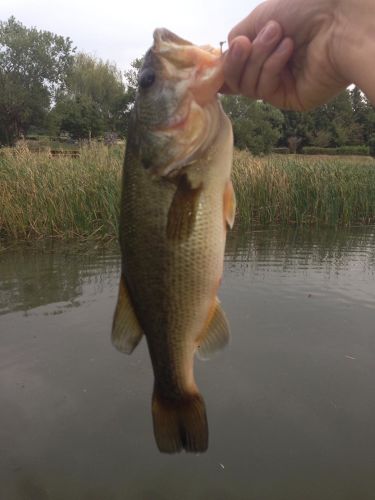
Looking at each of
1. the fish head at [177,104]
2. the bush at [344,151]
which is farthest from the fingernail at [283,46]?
the bush at [344,151]

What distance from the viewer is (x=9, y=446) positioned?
349 centimetres

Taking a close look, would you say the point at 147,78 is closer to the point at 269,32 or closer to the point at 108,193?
the point at 269,32

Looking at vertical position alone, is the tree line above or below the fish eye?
above

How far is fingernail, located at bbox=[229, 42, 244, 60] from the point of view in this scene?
182 cm

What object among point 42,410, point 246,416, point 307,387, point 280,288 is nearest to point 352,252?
point 280,288

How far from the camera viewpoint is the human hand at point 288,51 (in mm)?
1856

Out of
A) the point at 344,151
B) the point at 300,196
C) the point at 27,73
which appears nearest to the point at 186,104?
the point at 300,196

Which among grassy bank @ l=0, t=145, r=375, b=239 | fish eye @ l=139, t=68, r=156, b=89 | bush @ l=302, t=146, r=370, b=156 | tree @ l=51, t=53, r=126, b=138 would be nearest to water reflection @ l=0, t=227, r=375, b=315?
grassy bank @ l=0, t=145, r=375, b=239

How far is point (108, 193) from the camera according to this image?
9727 millimetres

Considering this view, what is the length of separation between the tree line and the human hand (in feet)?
135

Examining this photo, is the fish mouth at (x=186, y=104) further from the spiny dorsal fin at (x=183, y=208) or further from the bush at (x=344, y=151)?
the bush at (x=344, y=151)

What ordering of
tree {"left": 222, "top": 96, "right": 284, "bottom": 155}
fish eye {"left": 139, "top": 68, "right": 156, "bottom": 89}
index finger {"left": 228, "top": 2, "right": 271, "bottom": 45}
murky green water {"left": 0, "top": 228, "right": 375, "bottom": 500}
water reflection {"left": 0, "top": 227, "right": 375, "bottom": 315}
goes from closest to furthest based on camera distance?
fish eye {"left": 139, "top": 68, "right": 156, "bottom": 89}
index finger {"left": 228, "top": 2, "right": 271, "bottom": 45}
murky green water {"left": 0, "top": 228, "right": 375, "bottom": 500}
water reflection {"left": 0, "top": 227, "right": 375, "bottom": 315}
tree {"left": 222, "top": 96, "right": 284, "bottom": 155}

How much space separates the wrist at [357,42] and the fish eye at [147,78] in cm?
77

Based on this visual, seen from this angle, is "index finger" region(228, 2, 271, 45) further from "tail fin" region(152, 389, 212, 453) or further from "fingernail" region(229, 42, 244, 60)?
"tail fin" region(152, 389, 212, 453)
